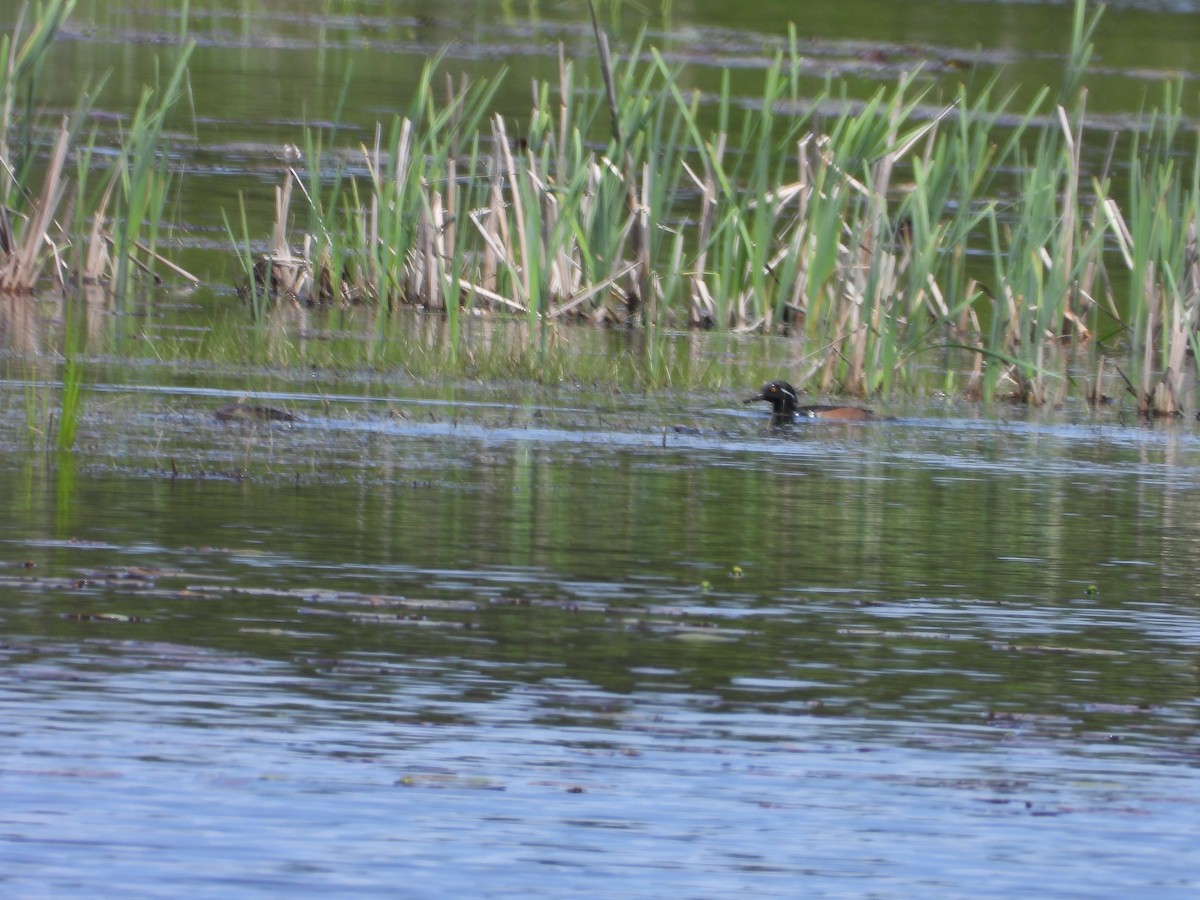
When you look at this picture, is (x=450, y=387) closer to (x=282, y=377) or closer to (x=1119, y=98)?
(x=282, y=377)

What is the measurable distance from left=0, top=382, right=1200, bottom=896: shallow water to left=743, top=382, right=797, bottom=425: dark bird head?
144cm

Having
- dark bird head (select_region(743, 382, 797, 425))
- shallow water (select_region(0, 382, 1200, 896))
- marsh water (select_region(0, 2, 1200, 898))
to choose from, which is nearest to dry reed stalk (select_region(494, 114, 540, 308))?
marsh water (select_region(0, 2, 1200, 898))

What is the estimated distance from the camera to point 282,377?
11.7 meters

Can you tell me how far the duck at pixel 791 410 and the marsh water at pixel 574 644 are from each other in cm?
10

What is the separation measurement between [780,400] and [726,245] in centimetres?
253

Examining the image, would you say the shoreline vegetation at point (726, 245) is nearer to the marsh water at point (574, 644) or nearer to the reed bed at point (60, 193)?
the reed bed at point (60, 193)

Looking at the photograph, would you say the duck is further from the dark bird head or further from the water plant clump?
the water plant clump

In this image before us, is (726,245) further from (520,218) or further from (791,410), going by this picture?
(791,410)

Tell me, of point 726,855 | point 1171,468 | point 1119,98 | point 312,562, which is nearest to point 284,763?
point 726,855

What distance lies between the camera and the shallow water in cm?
492

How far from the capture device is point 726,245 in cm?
1391

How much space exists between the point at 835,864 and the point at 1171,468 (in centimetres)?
620

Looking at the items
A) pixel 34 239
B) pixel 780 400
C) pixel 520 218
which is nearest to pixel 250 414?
pixel 780 400

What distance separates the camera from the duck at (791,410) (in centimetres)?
1151
